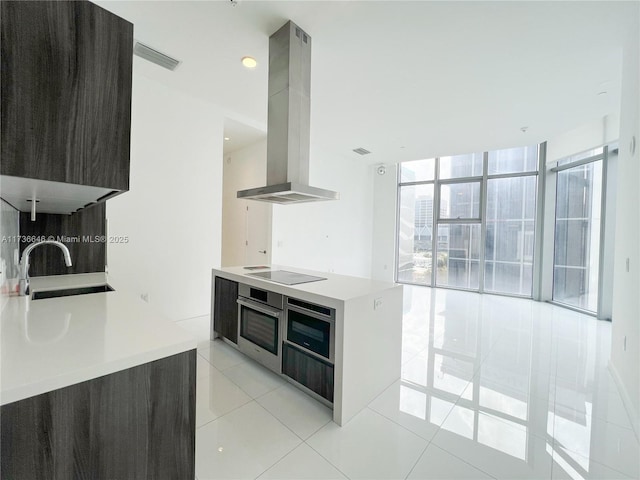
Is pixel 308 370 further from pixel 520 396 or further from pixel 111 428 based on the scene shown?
pixel 520 396

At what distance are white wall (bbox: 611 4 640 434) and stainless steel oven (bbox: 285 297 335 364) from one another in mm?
2211

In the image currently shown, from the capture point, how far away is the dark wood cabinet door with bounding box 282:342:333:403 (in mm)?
1951

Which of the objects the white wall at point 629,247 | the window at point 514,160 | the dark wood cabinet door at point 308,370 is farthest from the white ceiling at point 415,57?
the dark wood cabinet door at point 308,370

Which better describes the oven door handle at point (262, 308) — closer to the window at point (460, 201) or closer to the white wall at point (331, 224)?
the white wall at point (331, 224)

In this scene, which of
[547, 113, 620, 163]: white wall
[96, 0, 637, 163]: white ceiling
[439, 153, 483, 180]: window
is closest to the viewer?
[96, 0, 637, 163]: white ceiling

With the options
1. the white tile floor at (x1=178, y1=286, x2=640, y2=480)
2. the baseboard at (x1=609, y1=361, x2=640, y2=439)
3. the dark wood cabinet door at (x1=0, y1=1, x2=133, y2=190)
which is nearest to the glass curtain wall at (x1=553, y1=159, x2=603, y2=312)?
the white tile floor at (x1=178, y1=286, x2=640, y2=480)

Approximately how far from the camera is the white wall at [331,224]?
5.17 m

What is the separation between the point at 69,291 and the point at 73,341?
0.98 meters

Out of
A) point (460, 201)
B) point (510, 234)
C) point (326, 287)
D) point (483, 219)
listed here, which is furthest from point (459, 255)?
point (326, 287)

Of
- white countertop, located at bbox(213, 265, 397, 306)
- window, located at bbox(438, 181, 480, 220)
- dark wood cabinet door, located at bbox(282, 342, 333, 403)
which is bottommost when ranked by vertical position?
dark wood cabinet door, located at bbox(282, 342, 333, 403)

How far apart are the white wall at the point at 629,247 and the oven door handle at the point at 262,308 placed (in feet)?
8.85

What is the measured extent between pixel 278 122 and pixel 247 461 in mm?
2725

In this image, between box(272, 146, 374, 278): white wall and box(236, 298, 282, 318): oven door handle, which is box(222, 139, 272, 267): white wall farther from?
box(236, 298, 282, 318): oven door handle

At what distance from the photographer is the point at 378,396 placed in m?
2.21
